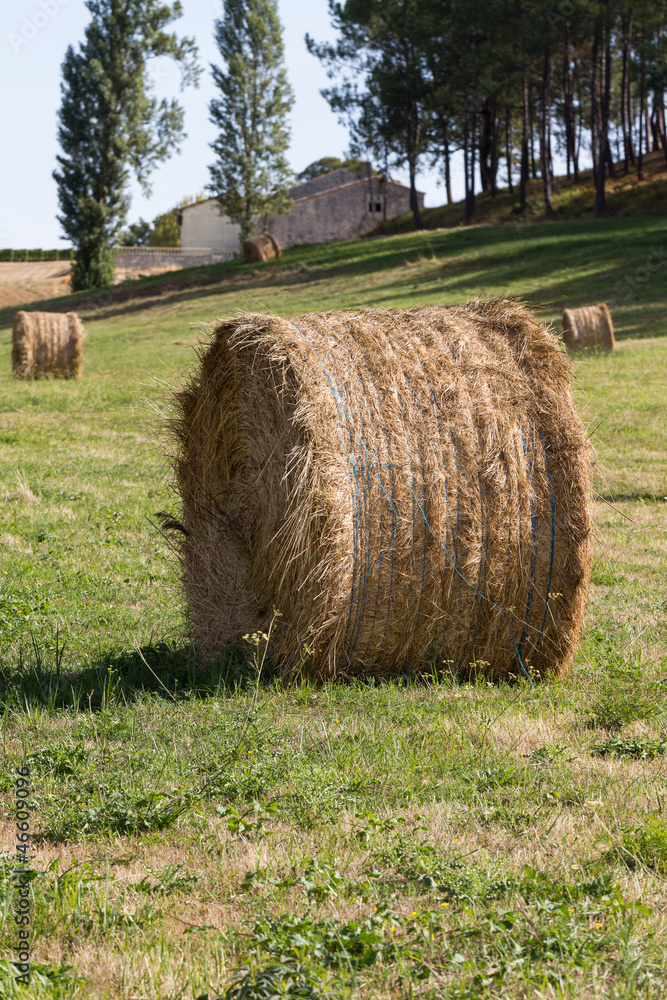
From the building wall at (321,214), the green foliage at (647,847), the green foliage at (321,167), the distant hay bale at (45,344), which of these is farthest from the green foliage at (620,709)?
the green foliage at (321,167)

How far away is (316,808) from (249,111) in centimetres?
5434

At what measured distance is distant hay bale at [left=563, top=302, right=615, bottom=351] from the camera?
18406mm

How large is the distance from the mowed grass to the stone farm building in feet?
190

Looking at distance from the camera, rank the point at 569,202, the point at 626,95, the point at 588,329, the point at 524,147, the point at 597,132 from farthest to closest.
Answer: the point at 626,95 → the point at 569,202 → the point at 524,147 → the point at 597,132 → the point at 588,329

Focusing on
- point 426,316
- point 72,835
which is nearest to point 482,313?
point 426,316

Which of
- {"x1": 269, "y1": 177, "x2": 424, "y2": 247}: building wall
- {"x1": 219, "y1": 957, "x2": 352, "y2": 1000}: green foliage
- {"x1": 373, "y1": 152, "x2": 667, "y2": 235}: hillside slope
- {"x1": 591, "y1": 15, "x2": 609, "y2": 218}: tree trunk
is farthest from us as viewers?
{"x1": 269, "y1": 177, "x2": 424, "y2": 247}: building wall

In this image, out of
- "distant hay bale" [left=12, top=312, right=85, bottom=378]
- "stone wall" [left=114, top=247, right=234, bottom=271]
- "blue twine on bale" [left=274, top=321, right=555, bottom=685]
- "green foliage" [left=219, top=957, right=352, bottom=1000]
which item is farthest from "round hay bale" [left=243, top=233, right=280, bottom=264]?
"green foliage" [left=219, top=957, right=352, bottom=1000]

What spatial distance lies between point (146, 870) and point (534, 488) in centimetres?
291

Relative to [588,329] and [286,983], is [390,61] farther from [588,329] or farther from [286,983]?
[286,983]

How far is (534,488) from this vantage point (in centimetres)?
507

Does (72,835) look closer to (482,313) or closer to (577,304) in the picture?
(482,313)

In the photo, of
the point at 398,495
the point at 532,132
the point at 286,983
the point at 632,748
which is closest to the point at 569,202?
the point at 532,132

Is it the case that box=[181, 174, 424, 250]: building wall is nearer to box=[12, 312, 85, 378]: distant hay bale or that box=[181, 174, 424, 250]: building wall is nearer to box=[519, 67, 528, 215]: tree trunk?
box=[519, 67, 528, 215]: tree trunk

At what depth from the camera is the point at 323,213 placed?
2502 inches
